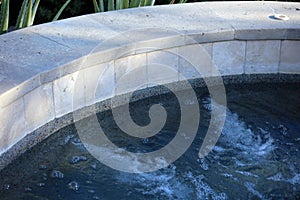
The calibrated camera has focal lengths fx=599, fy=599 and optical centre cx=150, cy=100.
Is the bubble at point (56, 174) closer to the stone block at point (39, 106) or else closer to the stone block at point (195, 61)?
the stone block at point (39, 106)

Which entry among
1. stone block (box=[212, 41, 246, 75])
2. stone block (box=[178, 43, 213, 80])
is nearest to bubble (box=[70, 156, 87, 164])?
stone block (box=[178, 43, 213, 80])

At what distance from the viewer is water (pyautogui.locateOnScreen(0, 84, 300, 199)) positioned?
299 centimetres

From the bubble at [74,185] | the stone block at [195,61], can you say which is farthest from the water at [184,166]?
the stone block at [195,61]

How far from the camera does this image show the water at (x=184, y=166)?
299 cm

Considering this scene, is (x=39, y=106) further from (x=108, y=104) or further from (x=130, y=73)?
(x=130, y=73)

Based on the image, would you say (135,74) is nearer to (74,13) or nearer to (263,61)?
(263,61)

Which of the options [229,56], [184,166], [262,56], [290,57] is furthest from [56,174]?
[290,57]

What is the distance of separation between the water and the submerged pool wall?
16cm

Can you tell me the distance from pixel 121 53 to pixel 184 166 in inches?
31.7

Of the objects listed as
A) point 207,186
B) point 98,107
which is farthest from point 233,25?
point 207,186

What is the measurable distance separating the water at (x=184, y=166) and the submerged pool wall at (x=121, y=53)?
0.52 feet

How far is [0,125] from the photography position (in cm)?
300

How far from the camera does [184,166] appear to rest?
126 inches

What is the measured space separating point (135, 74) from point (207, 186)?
0.98 metres
